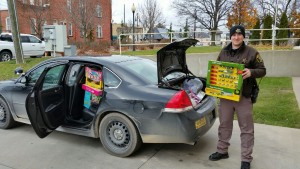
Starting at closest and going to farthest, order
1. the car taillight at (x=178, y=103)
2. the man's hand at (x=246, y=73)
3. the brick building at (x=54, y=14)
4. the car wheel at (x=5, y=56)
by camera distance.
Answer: the man's hand at (x=246, y=73) → the car taillight at (x=178, y=103) → the car wheel at (x=5, y=56) → the brick building at (x=54, y=14)

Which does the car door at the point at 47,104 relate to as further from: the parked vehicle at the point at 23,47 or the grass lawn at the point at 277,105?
the parked vehicle at the point at 23,47

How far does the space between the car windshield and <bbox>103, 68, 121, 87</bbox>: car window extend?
287 millimetres

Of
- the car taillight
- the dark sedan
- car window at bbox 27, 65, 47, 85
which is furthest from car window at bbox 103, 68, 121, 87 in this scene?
car window at bbox 27, 65, 47, 85

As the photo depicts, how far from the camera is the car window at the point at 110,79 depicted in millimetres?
3986

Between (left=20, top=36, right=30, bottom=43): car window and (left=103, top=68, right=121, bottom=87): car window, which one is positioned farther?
(left=20, top=36, right=30, bottom=43): car window

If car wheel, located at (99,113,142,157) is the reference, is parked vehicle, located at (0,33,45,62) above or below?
above

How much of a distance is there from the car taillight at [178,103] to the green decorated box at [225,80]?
0.33m

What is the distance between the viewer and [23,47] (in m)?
16.1

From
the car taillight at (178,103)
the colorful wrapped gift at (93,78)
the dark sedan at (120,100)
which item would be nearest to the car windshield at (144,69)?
the dark sedan at (120,100)

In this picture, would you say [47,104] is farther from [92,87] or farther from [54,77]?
[92,87]

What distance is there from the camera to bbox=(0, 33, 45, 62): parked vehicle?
15.3 meters

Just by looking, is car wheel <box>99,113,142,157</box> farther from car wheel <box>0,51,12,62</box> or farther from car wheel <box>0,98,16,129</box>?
car wheel <box>0,51,12,62</box>

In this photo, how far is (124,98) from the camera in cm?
379

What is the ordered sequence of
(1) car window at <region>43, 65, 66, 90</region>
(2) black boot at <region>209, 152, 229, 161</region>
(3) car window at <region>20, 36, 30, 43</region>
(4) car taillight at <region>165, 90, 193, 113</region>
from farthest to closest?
(3) car window at <region>20, 36, 30, 43</region> < (1) car window at <region>43, 65, 66, 90</region> < (2) black boot at <region>209, 152, 229, 161</region> < (4) car taillight at <region>165, 90, 193, 113</region>
